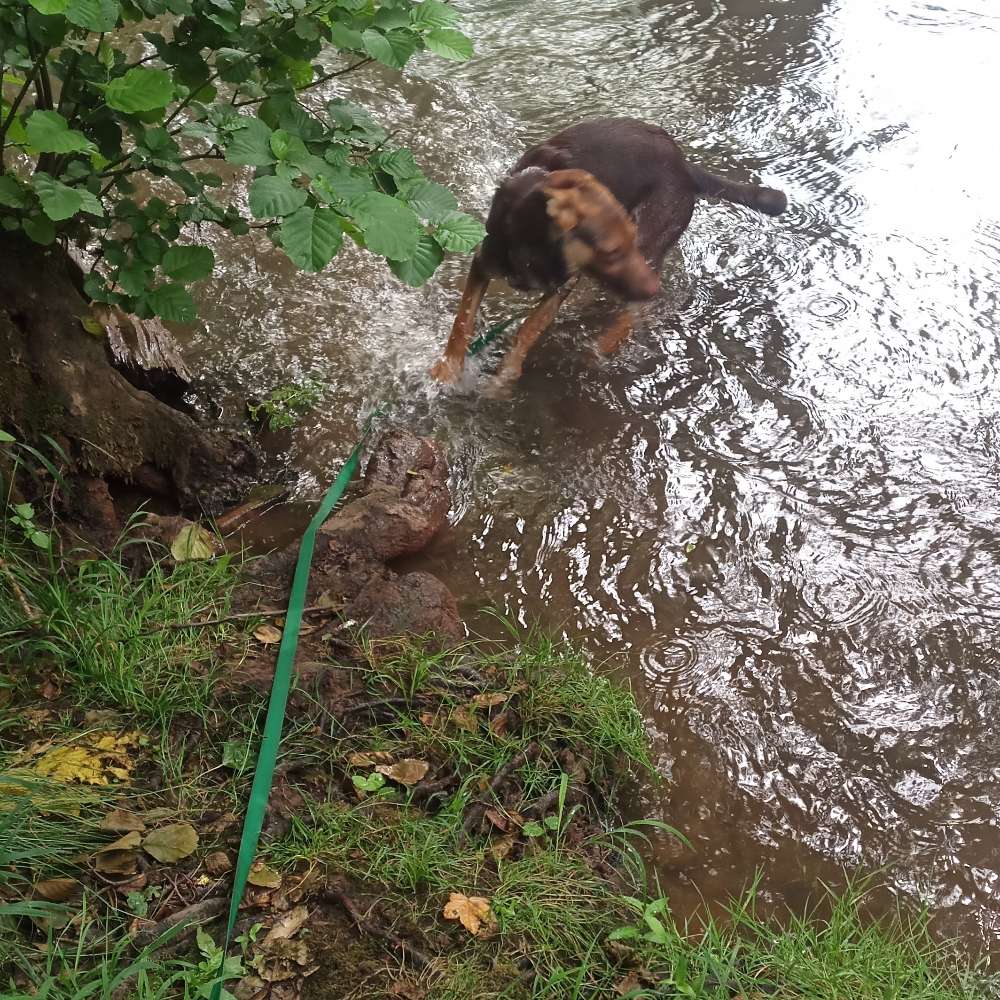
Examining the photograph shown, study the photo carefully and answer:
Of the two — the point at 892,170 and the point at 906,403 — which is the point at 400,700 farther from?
the point at 892,170

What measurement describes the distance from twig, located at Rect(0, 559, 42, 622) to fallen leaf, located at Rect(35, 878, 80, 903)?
87 cm

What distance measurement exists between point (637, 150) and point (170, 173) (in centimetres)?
253

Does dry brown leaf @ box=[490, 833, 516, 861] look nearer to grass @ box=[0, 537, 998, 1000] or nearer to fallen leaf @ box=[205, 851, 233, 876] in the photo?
grass @ box=[0, 537, 998, 1000]

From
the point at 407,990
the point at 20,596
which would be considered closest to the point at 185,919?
the point at 407,990

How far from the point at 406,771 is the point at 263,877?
0.50 m

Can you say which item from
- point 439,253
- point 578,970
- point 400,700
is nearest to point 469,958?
point 578,970

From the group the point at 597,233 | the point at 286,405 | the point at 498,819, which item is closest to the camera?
the point at 498,819

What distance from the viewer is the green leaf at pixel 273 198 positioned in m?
2.13

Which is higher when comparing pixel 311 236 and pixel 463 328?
pixel 311 236

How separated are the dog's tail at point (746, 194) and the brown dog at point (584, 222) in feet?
0.06

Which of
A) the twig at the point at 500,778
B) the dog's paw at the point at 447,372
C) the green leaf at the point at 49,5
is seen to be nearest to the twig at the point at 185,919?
the twig at the point at 500,778

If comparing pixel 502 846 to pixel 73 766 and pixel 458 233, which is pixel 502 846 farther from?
pixel 458 233

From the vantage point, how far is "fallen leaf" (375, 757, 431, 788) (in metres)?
2.55

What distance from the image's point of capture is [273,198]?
84.4 inches
